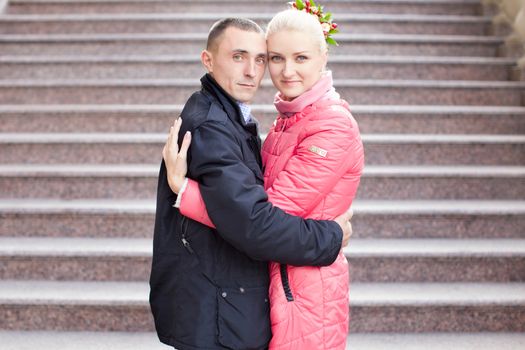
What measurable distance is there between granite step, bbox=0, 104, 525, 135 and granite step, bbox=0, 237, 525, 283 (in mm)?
980

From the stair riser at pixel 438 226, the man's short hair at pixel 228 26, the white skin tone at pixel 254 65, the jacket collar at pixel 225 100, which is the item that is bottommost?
the stair riser at pixel 438 226

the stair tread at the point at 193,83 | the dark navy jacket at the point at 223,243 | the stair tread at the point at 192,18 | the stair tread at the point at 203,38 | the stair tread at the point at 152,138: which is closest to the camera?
the dark navy jacket at the point at 223,243

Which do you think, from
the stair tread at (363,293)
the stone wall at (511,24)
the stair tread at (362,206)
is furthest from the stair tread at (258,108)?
the stair tread at (363,293)

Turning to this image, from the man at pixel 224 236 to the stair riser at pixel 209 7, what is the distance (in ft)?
10.7

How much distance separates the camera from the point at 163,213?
4.64ft

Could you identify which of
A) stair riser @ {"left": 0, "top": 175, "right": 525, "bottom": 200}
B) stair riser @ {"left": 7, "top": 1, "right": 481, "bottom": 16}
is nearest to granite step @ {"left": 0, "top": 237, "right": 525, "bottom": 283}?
stair riser @ {"left": 0, "top": 175, "right": 525, "bottom": 200}

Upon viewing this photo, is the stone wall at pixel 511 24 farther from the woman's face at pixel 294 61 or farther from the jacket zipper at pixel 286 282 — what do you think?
the jacket zipper at pixel 286 282

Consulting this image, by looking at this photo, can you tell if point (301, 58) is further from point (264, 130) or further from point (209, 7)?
point (209, 7)

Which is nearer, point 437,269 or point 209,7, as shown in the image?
point 437,269

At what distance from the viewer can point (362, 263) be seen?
106 inches

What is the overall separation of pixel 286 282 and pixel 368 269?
1410mm

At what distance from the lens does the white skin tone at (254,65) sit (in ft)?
4.38

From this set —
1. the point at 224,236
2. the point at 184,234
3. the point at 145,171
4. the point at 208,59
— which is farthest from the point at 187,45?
the point at 224,236

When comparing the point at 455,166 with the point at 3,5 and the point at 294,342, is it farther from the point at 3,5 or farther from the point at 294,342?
the point at 3,5
